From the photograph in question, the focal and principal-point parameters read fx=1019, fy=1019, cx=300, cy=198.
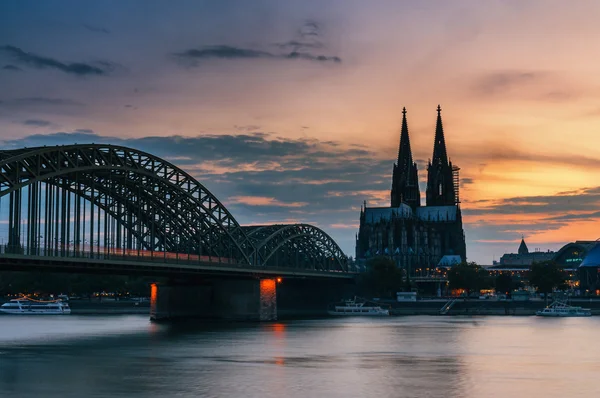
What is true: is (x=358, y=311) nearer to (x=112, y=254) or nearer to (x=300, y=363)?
(x=112, y=254)

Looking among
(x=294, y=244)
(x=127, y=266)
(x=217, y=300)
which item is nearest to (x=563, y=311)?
(x=294, y=244)

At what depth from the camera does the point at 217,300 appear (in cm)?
14138

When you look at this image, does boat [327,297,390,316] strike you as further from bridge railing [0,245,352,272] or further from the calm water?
the calm water

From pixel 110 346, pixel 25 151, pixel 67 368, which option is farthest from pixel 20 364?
pixel 25 151

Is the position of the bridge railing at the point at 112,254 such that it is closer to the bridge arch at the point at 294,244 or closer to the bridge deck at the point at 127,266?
the bridge deck at the point at 127,266

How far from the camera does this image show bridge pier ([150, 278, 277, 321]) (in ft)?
456

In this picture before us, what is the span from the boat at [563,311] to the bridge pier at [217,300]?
46.1 meters

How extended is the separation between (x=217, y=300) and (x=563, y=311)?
5699cm

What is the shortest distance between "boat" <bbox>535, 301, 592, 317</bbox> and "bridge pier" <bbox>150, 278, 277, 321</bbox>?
46101mm

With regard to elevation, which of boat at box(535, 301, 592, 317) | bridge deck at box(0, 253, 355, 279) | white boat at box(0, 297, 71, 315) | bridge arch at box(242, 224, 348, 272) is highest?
bridge arch at box(242, 224, 348, 272)

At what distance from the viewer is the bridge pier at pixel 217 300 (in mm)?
139000

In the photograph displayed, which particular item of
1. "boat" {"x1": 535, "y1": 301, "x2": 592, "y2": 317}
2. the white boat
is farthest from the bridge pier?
the white boat

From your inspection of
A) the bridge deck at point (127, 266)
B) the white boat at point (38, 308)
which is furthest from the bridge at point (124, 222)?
the white boat at point (38, 308)

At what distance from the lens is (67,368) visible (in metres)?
66.7
